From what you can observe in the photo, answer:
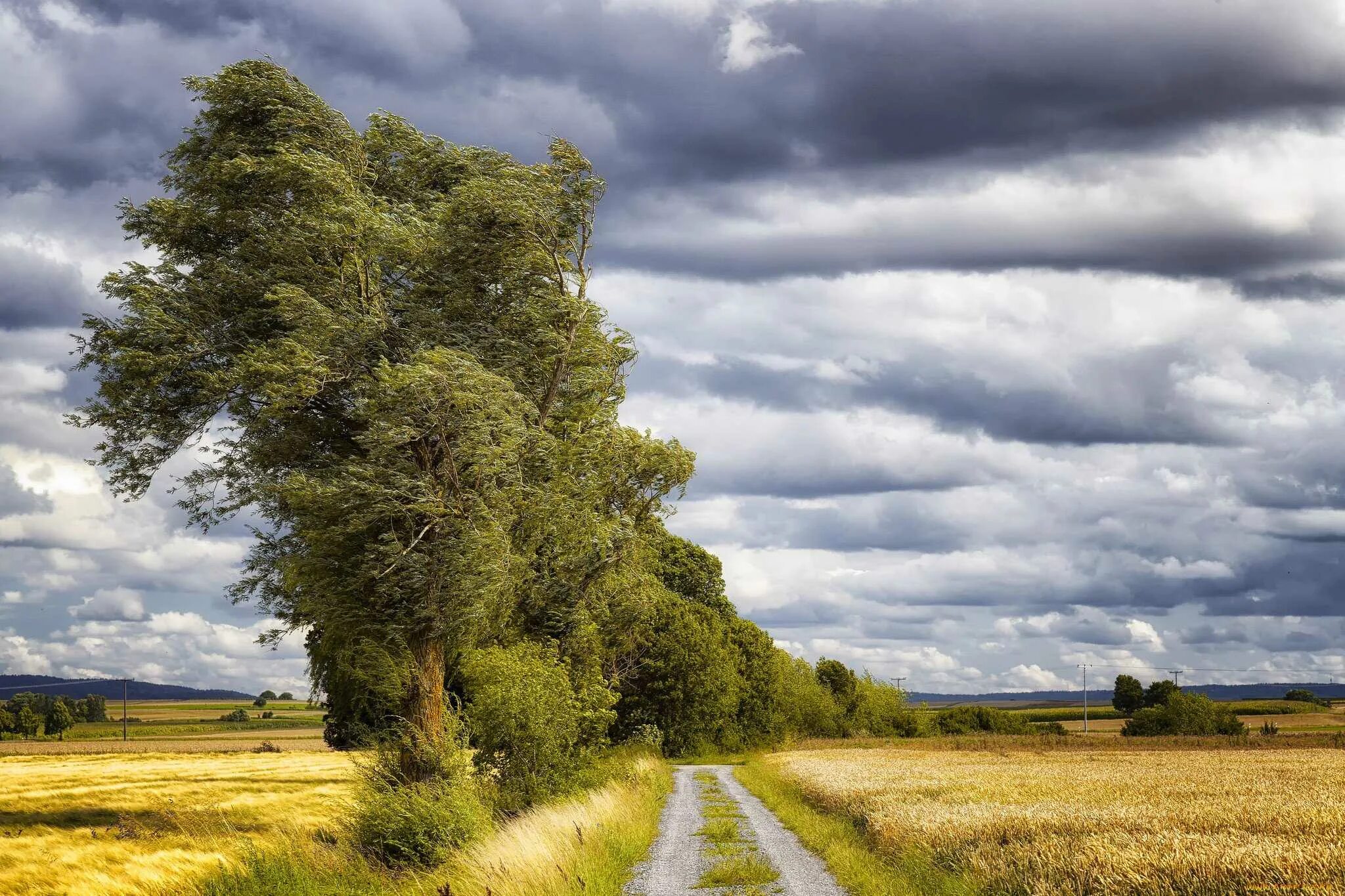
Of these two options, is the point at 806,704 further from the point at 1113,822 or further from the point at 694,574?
the point at 1113,822

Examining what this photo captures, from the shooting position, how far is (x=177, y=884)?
19797mm

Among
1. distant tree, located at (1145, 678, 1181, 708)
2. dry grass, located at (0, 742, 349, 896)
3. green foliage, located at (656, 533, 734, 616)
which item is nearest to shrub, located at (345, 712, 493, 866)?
dry grass, located at (0, 742, 349, 896)

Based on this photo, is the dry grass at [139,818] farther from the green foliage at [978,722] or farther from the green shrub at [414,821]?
the green foliage at [978,722]

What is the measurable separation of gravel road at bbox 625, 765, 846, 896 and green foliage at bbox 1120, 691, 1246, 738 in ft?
284

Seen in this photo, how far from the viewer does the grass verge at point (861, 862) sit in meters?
16.7

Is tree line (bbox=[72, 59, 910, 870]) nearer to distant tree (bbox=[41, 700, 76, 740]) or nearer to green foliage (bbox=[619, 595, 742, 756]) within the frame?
green foliage (bbox=[619, 595, 742, 756])

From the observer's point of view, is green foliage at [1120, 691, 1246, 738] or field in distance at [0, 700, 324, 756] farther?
field in distance at [0, 700, 324, 756]

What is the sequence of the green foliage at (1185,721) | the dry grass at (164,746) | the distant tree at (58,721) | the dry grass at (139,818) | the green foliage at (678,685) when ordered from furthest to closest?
the distant tree at (58,721), the green foliage at (1185,721), the dry grass at (164,746), the green foliage at (678,685), the dry grass at (139,818)

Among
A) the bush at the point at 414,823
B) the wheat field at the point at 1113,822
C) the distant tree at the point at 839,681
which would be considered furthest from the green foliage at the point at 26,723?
the bush at the point at 414,823

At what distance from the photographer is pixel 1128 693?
579 ft

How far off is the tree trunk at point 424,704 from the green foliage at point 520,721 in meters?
0.72

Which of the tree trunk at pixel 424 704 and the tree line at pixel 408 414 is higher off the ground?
the tree line at pixel 408 414

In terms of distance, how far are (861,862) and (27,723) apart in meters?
195

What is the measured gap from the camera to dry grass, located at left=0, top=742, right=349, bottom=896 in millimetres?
22891
